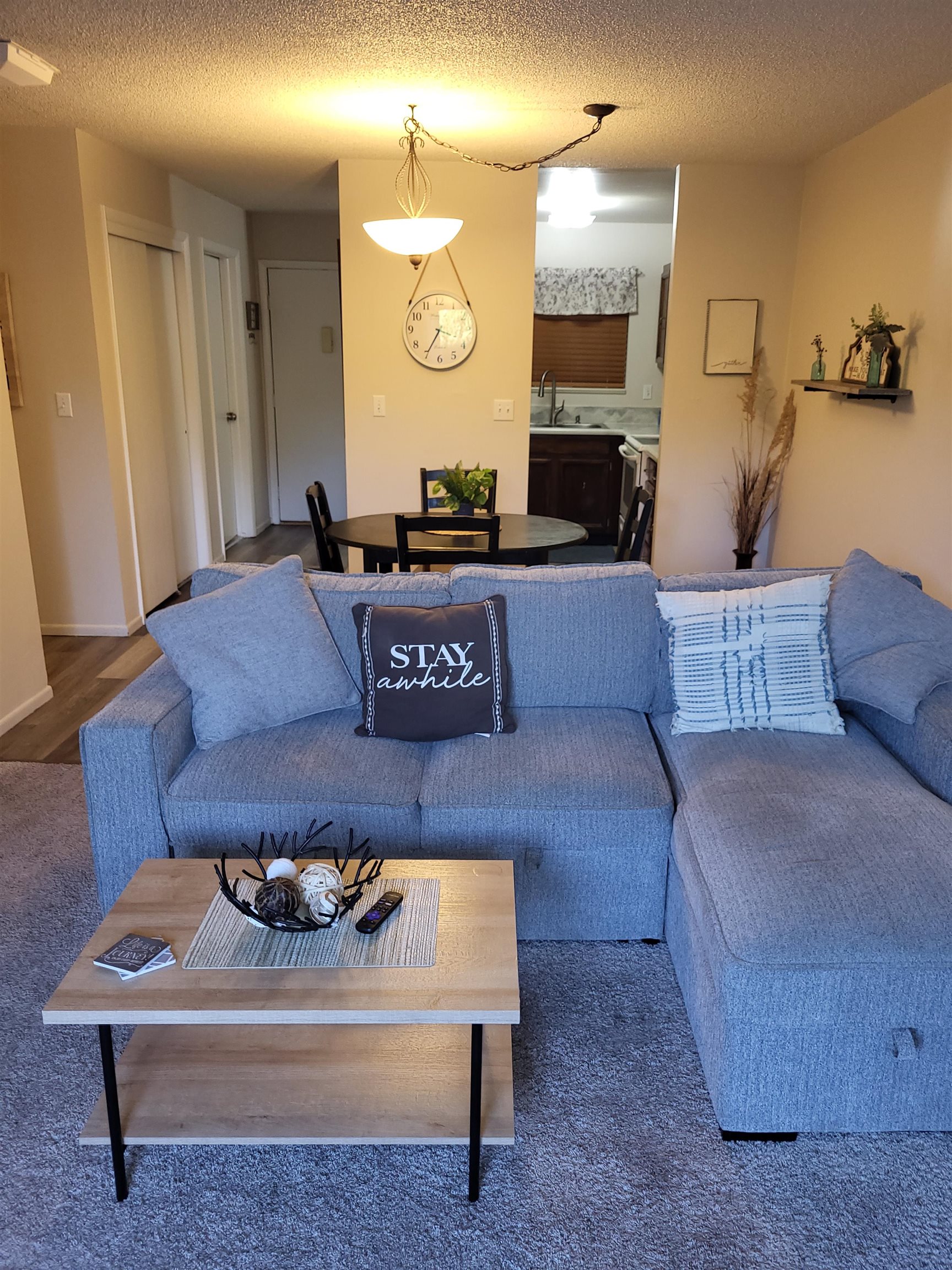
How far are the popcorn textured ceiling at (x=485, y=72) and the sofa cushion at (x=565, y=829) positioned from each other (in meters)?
2.05

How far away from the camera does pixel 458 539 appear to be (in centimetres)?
404

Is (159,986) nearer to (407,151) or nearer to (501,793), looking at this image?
(501,793)

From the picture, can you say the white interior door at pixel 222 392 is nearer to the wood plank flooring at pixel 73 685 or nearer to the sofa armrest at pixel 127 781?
the wood plank flooring at pixel 73 685

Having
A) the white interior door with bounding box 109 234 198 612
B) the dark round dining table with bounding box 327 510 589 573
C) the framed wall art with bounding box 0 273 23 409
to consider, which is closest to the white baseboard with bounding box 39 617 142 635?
the white interior door with bounding box 109 234 198 612

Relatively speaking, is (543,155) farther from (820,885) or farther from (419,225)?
(820,885)

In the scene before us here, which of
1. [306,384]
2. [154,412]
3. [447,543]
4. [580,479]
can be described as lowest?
[580,479]

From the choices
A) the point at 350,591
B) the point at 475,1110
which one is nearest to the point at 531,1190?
the point at 475,1110

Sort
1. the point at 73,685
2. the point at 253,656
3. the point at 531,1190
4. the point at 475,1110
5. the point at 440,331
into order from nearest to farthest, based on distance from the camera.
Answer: the point at 475,1110 < the point at 531,1190 < the point at 253,656 < the point at 73,685 < the point at 440,331

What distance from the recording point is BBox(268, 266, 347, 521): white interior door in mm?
7535

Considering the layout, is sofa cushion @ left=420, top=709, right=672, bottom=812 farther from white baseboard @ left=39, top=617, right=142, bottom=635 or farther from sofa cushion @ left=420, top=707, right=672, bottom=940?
white baseboard @ left=39, top=617, right=142, bottom=635

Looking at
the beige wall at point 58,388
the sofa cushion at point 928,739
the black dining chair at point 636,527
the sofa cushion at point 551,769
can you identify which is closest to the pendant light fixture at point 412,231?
the black dining chair at point 636,527

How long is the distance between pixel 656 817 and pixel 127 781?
1.29m

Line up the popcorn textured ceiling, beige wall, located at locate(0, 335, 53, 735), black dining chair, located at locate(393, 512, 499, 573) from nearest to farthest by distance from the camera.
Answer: the popcorn textured ceiling < black dining chair, located at locate(393, 512, 499, 573) < beige wall, located at locate(0, 335, 53, 735)

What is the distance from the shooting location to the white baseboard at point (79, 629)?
4.97 m
